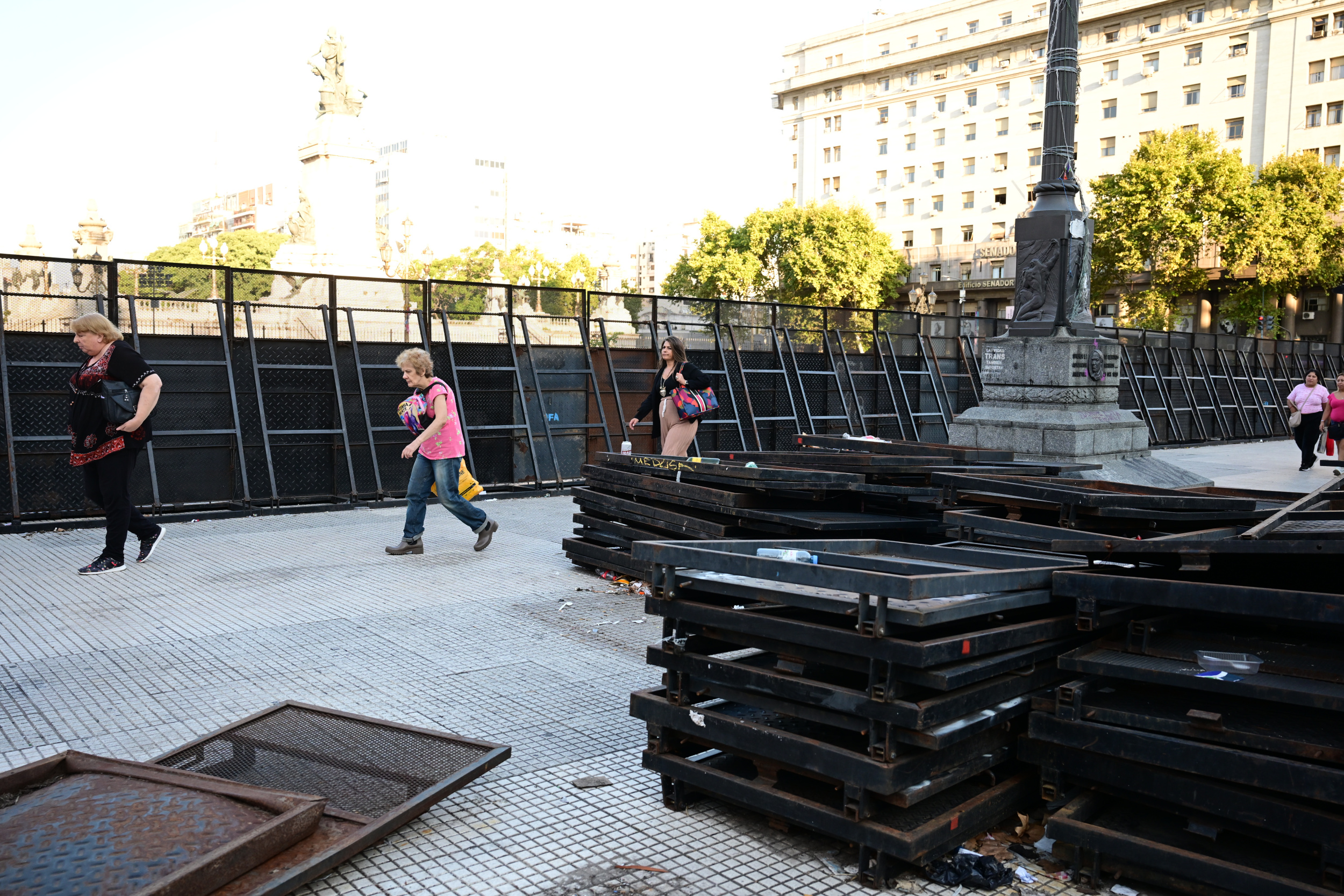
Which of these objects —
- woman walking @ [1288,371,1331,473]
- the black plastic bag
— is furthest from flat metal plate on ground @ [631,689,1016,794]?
woman walking @ [1288,371,1331,473]

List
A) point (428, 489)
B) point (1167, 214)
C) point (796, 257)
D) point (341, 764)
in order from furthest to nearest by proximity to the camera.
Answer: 1. point (796, 257)
2. point (1167, 214)
3. point (428, 489)
4. point (341, 764)

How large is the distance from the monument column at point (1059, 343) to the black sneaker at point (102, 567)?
1058 cm

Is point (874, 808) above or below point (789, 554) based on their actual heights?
below

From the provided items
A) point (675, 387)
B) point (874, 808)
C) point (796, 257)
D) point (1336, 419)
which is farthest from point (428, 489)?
point (796, 257)

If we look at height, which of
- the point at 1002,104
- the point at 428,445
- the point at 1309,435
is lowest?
the point at 1309,435

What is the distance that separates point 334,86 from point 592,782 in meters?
34.5

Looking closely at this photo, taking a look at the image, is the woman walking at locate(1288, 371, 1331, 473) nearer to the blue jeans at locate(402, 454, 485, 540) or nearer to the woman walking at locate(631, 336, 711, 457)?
the woman walking at locate(631, 336, 711, 457)

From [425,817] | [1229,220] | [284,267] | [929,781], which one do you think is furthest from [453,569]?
[1229,220]

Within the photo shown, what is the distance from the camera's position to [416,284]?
14.7 metres

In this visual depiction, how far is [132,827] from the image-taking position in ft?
10.1

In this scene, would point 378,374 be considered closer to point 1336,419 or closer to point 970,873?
point 970,873

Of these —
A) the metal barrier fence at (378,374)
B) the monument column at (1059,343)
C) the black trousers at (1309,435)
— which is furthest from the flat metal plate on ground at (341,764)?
the black trousers at (1309,435)

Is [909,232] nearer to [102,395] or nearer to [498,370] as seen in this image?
[498,370]

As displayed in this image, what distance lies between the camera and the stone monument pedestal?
44.3ft
